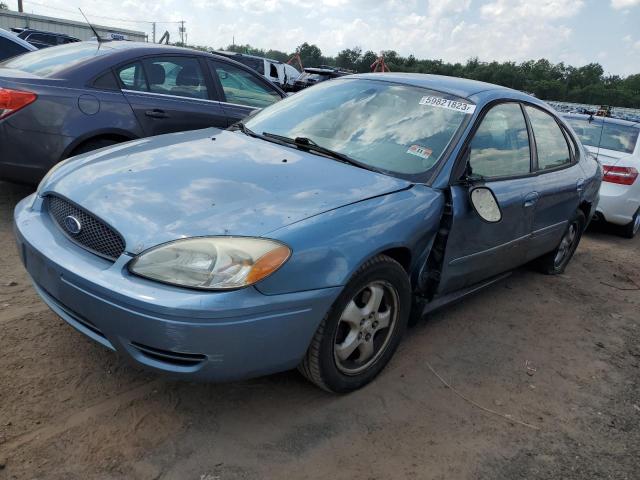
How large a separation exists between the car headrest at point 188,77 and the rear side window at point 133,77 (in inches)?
14.8

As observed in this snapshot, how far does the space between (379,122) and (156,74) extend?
2.66m

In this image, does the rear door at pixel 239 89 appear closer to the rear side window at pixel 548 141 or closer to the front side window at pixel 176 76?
the front side window at pixel 176 76

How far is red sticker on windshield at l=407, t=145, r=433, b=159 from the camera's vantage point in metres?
3.01

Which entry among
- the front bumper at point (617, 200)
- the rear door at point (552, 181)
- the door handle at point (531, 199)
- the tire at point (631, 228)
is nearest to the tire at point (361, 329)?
the door handle at point (531, 199)

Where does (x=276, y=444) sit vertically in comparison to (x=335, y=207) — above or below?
below

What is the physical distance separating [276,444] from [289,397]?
0.34 m

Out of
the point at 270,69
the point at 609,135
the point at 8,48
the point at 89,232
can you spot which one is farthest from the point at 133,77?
the point at 270,69

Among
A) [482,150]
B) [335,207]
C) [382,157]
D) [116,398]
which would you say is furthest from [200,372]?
[482,150]

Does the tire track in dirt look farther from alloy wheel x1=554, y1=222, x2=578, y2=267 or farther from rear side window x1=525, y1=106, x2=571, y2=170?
alloy wheel x1=554, y1=222, x2=578, y2=267

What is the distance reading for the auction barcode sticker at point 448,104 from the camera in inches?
127

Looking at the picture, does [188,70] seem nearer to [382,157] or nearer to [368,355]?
[382,157]

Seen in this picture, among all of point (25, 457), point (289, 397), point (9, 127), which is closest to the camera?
point (25, 457)

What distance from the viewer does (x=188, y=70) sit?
17.1 feet

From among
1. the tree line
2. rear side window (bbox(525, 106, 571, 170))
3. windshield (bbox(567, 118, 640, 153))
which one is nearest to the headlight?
rear side window (bbox(525, 106, 571, 170))
